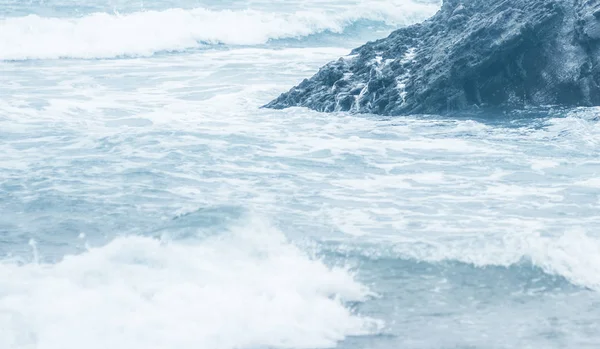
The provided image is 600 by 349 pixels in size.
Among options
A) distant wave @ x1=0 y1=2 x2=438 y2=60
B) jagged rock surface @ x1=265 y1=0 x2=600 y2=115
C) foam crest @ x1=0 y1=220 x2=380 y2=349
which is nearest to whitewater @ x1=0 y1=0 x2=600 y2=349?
foam crest @ x1=0 y1=220 x2=380 y2=349

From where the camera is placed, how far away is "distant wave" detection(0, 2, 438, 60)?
2698cm

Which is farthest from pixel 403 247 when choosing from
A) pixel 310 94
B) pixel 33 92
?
pixel 33 92

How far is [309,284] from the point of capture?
7.98 m

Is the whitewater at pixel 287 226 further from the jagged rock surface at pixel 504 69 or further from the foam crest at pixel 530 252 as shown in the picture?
the jagged rock surface at pixel 504 69

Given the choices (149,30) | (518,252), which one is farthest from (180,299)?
(149,30)

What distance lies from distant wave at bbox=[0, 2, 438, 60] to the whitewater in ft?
30.9

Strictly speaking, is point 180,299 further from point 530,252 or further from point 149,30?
point 149,30

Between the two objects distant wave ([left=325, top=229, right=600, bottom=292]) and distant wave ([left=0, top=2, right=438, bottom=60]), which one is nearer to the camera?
distant wave ([left=325, top=229, right=600, bottom=292])

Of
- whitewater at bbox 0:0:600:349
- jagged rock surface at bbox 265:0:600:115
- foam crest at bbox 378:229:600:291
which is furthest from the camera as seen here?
jagged rock surface at bbox 265:0:600:115

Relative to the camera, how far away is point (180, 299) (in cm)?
768

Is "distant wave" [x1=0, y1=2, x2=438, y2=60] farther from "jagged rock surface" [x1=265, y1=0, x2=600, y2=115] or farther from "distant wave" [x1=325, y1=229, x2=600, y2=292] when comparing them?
"distant wave" [x1=325, y1=229, x2=600, y2=292]

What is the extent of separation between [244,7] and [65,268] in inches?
1113

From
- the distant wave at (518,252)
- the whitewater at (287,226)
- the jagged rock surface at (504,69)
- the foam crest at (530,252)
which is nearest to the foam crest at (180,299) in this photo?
the whitewater at (287,226)

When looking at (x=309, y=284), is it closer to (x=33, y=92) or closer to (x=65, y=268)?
(x=65, y=268)
